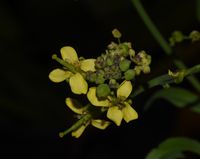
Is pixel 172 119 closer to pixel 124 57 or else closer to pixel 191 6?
pixel 191 6

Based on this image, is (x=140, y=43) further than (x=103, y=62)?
Yes

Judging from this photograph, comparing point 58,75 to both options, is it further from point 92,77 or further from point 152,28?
point 152,28

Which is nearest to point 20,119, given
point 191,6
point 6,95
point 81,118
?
point 6,95

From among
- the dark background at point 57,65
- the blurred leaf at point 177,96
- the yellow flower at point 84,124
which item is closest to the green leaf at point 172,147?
the blurred leaf at point 177,96

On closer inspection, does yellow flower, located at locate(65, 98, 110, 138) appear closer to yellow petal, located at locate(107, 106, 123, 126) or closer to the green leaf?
yellow petal, located at locate(107, 106, 123, 126)

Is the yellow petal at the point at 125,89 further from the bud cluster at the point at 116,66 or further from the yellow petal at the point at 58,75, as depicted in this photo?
the yellow petal at the point at 58,75

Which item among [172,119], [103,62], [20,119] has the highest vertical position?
[172,119]

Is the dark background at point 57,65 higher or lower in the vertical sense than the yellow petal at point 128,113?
higher
